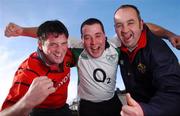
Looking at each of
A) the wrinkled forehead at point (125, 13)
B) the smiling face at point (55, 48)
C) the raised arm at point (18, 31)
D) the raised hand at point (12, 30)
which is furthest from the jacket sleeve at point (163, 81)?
the raised hand at point (12, 30)

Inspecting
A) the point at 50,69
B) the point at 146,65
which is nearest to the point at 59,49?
the point at 50,69

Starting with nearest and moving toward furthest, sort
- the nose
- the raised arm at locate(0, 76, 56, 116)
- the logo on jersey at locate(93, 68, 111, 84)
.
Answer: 1. the raised arm at locate(0, 76, 56, 116)
2. the nose
3. the logo on jersey at locate(93, 68, 111, 84)

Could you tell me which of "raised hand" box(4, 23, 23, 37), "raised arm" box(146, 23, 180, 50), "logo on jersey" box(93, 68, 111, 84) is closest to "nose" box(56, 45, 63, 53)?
"logo on jersey" box(93, 68, 111, 84)

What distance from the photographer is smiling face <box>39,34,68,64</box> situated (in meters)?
2.92

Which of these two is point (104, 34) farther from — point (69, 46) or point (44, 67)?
point (44, 67)

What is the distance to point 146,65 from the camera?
2652 millimetres

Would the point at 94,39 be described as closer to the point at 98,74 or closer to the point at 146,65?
the point at 98,74

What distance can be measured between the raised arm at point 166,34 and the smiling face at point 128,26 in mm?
463

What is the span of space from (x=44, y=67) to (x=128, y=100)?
1.23 m

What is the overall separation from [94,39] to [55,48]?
39 cm

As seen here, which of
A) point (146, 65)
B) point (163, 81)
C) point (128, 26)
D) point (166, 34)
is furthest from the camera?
point (166, 34)

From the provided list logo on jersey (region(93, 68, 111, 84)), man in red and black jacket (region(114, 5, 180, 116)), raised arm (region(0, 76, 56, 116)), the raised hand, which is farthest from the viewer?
the raised hand

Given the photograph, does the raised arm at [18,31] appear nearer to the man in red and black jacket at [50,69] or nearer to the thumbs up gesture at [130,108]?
the man in red and black jacket at [50,69]

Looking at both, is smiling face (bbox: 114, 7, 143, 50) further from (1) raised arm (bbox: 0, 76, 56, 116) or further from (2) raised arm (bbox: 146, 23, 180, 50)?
(1) raised arm (bbox: 0, 76, 56, 116)
